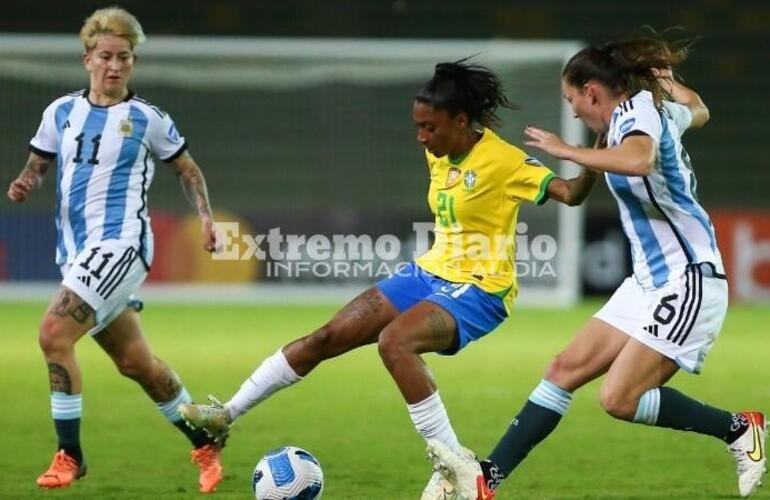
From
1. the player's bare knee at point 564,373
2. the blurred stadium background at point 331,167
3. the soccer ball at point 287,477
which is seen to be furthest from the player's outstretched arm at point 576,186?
the blurred stadium background at point 331,167

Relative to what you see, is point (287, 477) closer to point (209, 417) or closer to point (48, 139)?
point (209, 417)

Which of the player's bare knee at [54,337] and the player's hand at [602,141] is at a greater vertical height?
the player's hand at [602,141]

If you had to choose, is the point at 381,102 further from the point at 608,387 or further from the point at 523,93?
the point at 608,387

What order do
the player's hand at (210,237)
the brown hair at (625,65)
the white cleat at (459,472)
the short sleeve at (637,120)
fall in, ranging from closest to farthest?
the short sleeve at (637,120) < the white cleat at (459,472) < the brown hair at (625,65) < the player's hand at (210,237)

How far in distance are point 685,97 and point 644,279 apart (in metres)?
0.91

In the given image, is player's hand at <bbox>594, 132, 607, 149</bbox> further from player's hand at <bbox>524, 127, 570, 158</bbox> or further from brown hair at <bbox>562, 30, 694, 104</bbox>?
player's hand at <bbox>524, 127, 570, 158</bbox>

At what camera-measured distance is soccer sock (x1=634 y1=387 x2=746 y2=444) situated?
20.6 ft

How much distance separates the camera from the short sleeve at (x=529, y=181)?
648 centimetres

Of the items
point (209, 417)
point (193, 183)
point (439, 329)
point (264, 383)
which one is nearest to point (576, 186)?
point (439, 329)

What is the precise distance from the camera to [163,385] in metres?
7.28

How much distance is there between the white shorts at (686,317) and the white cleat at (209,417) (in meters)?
1.80

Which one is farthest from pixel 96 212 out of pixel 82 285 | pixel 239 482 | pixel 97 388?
pixel 97 388

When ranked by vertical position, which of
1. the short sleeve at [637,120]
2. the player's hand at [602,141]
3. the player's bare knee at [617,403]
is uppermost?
the short sleeve at [637,120]

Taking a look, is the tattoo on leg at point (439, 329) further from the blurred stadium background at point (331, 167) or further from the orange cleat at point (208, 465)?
the blurred stadium background at point (331, 167)
